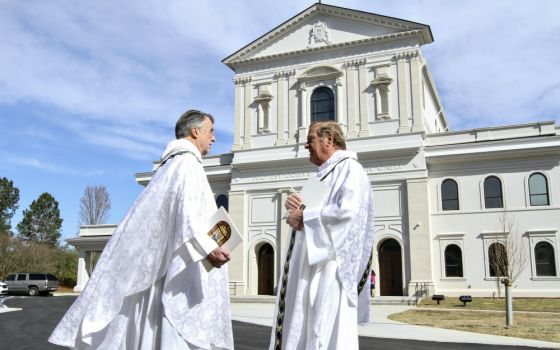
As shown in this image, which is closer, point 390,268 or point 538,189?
point 538,189

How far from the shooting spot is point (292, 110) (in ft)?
109

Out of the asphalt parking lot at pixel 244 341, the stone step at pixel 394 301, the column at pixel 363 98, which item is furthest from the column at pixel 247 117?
the asphalt parking lot at pixel 244 341

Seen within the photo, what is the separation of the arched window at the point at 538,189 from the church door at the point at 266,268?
1545 centimetres

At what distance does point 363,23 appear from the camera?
32.0 metres

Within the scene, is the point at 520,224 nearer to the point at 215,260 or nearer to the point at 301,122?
the point at 301,122

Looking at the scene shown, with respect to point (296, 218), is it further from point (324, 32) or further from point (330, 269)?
point (324, 32)

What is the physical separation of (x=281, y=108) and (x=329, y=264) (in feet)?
98.5

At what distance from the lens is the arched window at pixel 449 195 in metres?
28.8

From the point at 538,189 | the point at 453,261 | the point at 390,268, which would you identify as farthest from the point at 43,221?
the point at 538,189

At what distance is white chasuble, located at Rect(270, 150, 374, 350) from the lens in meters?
3.89

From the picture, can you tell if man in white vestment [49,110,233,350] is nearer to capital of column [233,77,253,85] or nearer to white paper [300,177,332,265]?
white paper [300,177,332,265]

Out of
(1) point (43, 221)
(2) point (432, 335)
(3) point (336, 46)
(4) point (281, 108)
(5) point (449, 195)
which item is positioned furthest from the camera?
(1) point (43, 221)

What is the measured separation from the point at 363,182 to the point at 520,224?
1018 inches

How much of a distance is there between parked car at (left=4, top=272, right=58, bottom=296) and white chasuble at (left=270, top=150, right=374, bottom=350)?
3756 cm
